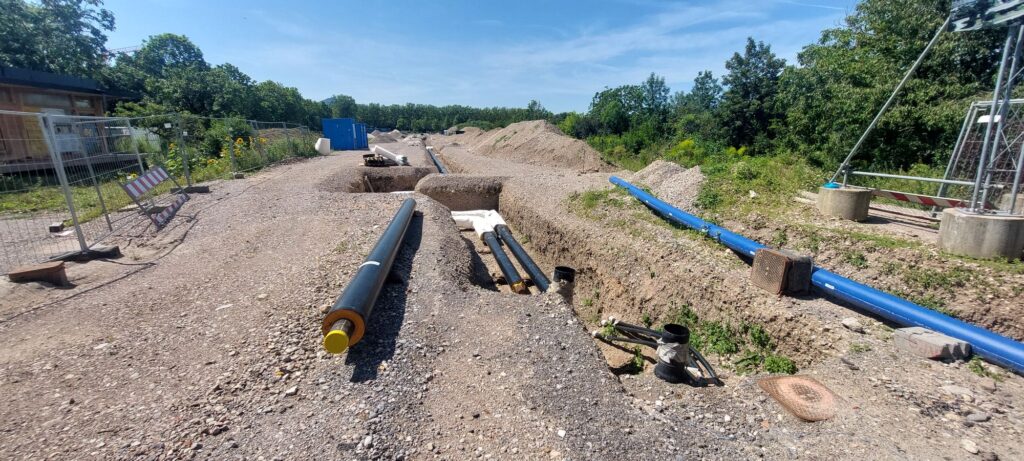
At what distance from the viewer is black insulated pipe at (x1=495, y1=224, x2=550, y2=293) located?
7.46 metres

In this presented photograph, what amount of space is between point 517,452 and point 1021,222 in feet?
21.6

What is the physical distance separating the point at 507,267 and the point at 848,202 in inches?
246

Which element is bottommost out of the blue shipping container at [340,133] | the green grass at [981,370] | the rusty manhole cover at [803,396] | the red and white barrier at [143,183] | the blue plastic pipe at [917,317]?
the rusty manhole cover at [803,396]

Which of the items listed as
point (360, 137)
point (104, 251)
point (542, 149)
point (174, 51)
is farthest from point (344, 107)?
point (104, 251)

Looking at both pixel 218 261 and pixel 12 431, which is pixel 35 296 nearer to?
pixel 218 261

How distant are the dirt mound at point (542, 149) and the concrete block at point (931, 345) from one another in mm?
15074

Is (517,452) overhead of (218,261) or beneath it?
beneath

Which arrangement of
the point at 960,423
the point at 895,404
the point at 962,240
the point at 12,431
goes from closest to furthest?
1. the point at 12,431
2. the point at 960,423
3. the point at 895,404
4. the point at 962,240

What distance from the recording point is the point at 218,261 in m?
5.93

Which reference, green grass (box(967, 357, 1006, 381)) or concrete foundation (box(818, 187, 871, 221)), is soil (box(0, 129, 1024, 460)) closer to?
green grass (box(967, 357, 1006, 381))

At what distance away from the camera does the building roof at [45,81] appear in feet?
49.9

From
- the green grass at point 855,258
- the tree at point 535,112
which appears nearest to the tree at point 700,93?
the tree at point 535,112

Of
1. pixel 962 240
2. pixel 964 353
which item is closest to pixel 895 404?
pixel 964 353

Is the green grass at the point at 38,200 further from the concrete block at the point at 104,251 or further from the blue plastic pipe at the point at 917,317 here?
the blue plastic pipe at the point at 917,317
